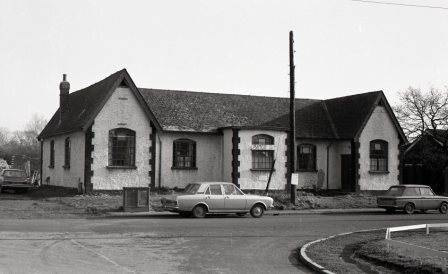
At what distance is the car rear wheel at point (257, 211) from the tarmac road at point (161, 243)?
2.78 ft

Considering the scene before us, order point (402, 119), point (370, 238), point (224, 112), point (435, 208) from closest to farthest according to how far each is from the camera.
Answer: point (370, 238)
point (435, 208)
point (224, 112)
point (402, 119)

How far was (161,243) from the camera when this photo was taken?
49.6 feet

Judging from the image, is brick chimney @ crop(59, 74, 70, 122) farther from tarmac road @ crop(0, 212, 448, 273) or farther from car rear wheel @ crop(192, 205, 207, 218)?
car rear wheel @ crop(192, 205, 207, 218)

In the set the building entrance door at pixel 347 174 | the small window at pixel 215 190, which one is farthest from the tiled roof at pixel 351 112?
the small window at pixel 215 190

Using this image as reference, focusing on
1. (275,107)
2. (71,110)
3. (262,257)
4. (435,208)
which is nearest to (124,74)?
(71,110)

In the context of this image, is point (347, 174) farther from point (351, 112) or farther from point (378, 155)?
point (351, 112)

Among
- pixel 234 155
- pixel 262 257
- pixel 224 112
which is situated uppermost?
pixel 224 112

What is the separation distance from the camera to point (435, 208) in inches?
1139

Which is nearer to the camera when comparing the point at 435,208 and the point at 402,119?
the point at 435,208

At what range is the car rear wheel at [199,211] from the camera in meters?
22.8

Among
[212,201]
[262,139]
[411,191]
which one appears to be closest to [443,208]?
[411,191]

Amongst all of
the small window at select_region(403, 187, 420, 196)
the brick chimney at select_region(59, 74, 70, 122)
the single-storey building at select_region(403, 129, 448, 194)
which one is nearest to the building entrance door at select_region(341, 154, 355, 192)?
the single-storey building at select_region(403, 129, 448, 194)

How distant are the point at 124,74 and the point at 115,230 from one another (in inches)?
587

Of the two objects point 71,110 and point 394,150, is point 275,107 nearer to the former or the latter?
point 394,150
